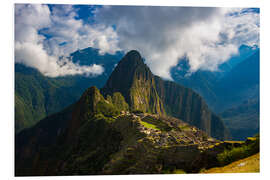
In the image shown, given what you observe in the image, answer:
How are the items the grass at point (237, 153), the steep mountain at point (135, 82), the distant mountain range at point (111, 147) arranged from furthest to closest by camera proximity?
the steep mountain at point (135, 82), the distant mountain range at point (111, 147), the grass at point (237, 153)

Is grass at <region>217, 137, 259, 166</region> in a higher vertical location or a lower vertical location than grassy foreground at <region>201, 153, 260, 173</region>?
higher

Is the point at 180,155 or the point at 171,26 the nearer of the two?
the point at 180,155

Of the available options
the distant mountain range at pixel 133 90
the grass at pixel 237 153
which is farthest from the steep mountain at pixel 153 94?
the grass at pixel 237 153

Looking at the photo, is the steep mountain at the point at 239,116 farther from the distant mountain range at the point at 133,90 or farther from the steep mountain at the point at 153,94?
the steep mountain at the point at 153,94

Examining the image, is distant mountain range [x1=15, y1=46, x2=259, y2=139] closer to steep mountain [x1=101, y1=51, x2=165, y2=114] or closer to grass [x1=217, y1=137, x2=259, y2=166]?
steep mountain [x1=101, y1=51, x2=165, y2=114]

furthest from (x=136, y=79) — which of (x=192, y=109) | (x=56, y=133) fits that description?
(x=192, y=109)

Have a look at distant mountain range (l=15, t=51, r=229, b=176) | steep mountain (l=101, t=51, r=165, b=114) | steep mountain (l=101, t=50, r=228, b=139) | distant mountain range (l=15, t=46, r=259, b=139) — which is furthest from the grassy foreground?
steep mountain (l=101, t=51, r=165, b=114)
